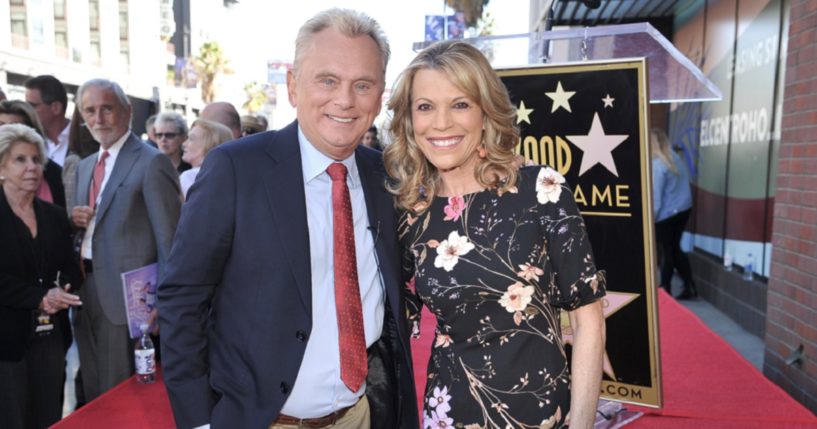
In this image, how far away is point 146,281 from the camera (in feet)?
11.8

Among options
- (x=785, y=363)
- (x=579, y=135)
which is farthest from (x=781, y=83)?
(x=579, y=135)

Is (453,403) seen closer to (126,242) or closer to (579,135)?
(579,135)

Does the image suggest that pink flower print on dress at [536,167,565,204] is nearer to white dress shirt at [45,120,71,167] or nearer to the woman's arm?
the woman's arm

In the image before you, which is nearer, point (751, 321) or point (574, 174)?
point (574, 174)

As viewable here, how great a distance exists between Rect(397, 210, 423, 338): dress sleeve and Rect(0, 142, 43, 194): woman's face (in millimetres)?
2406

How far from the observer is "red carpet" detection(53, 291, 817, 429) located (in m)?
3.07

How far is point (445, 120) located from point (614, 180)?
1302 mm

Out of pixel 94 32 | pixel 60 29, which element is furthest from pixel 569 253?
pixel 94 32

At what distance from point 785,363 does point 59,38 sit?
28977 millimetres

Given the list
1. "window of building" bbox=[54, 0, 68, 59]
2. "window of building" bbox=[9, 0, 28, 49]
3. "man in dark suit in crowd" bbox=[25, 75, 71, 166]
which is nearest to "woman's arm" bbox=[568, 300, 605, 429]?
"man in dark suit in crowd" bbox=[25, 75, 71, 166]

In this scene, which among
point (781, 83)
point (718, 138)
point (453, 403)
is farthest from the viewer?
point (718, 138)

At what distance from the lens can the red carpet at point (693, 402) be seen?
10.1 ft

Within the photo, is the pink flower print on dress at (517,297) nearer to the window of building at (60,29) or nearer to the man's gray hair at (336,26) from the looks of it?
the man's gray hair at (336,26)

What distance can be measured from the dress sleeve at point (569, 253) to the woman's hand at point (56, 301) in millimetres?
2614
